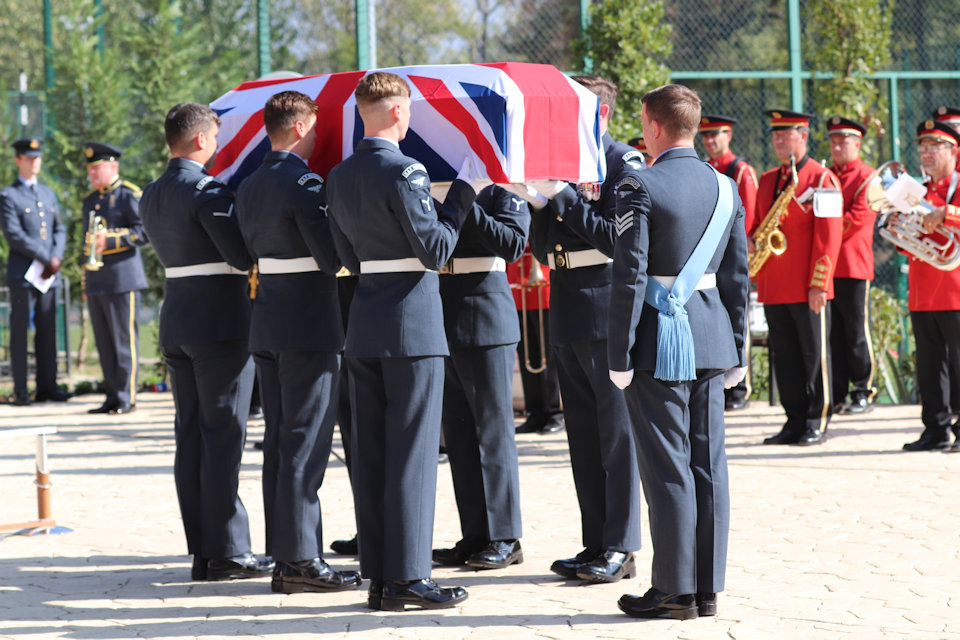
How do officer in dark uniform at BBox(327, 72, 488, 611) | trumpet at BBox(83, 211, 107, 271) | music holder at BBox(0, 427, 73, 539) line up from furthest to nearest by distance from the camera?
1. trumpet at BBox(83, 211, 107, 271)
2. music holder at BBox(0, 427, 73, 539)
3. officer in dark uniform at BBox(327, 72, 488, 611)

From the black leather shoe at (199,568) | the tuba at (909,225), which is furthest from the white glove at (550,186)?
the tuba at (909,225)

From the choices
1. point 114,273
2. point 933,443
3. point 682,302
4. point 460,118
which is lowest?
point 933,443

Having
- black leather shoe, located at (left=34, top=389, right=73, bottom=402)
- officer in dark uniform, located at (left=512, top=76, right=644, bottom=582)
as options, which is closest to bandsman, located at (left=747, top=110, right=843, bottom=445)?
officer in dark uniform, located at (left=512, top=76, right=644, bottom=582)

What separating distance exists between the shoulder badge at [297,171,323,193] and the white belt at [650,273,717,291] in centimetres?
141

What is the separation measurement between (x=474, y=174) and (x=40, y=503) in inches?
122

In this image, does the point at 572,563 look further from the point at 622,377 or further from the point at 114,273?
the point at 114,273

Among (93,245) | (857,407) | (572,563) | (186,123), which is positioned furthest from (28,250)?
(572,563)

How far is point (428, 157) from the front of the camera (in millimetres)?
5223

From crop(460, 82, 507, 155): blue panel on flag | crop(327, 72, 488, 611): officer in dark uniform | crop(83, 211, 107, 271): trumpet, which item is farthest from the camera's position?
crop(83, 211, 107, 271): trumpet

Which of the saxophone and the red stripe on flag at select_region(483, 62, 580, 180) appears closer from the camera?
the red stripe on flag at select_region(483, 62, 580, 180)

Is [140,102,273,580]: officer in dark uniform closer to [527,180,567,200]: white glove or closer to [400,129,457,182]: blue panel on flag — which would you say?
[400,129,457,182]: blue panel on flag

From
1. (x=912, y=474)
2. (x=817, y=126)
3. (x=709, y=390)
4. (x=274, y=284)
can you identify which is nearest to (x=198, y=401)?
(x=274, y=284)

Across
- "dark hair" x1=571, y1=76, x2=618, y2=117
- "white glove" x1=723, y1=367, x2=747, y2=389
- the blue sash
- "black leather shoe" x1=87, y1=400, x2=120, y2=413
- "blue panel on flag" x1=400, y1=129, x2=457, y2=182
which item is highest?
"dark hair" x1=571, y1=76, x2=618, y2=117

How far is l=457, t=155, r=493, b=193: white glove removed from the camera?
4.91m
